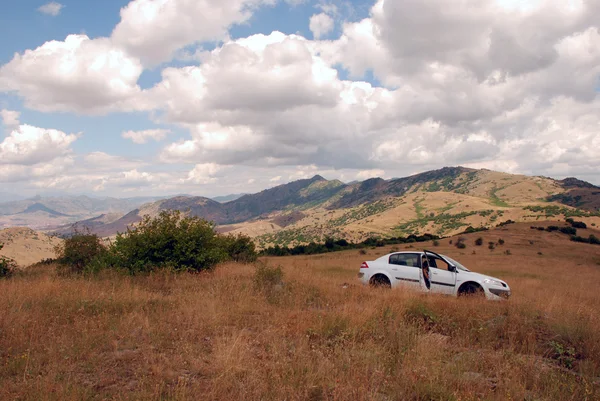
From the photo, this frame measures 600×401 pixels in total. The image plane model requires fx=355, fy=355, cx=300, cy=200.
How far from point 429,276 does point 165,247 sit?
10591 millimetres

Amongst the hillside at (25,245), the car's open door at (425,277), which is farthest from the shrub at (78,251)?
the hillside at (25,245)

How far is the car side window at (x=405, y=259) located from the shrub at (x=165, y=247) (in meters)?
7.43

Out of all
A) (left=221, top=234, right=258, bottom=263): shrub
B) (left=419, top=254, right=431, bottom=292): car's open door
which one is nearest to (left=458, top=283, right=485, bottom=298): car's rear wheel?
(left=419, top=254, right=431, bottom=292): car's open door

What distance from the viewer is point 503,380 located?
17.7ft

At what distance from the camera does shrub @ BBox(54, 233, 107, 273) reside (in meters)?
16.9

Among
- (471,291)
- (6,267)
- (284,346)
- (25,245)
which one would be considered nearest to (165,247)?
(6,267)

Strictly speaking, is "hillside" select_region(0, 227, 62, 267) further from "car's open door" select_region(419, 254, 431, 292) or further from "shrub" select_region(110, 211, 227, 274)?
"car's open door" select_region(419, 254, 431, 292)

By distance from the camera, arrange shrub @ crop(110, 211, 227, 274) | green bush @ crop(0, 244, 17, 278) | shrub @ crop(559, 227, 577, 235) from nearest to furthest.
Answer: shrub @ crop(110, 211, 227, 274), green bush @ crop(0, 244, 17, 278), shrub @ crop(559, 227, 577, 235)

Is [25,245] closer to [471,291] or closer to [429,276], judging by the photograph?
[429,276]

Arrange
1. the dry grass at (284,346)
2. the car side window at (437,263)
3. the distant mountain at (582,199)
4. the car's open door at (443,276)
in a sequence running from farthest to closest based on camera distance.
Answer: the distant mountain at (582,199)
the car side window at (437,263)
the car's open door at (443,276)
the dry grass at (284,346)

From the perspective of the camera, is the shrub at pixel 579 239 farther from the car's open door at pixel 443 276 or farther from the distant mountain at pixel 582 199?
the distant mountain at pixel 582 199

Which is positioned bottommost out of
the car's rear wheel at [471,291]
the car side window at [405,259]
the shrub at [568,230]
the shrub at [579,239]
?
the shrub at [579,239]

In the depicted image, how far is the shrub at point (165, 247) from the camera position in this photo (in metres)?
14.3

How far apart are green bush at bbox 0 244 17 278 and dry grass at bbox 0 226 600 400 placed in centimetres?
682
